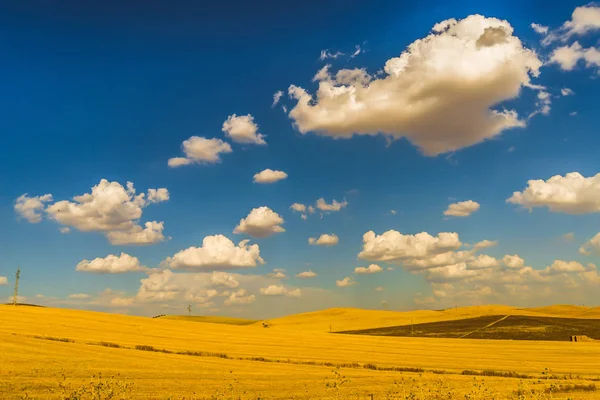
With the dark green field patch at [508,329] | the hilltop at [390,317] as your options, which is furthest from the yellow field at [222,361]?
the hilltop at [390,317]

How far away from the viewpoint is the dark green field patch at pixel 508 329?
10536 centimetres

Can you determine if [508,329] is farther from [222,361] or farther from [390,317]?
[222,361]

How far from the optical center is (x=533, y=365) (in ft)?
184

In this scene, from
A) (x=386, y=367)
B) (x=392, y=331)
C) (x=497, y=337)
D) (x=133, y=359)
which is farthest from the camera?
(x=392, y=331)

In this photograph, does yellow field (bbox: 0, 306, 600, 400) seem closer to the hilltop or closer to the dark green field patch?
the dark green field patch

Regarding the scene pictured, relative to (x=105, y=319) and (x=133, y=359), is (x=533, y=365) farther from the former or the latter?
(x=105, y=319)

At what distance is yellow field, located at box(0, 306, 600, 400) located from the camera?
2856 cm

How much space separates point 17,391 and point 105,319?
71657mm

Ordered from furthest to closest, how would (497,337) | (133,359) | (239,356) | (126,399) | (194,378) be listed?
(497,337) → (239,356) → (133,359) → (194,378) → (126,399)

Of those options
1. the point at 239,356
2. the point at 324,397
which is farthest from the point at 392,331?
the point at 324,397

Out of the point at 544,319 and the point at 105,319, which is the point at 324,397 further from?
the point at 544,319

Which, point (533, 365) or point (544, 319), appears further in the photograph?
point (544, 319)

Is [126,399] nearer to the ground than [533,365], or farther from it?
farther from it

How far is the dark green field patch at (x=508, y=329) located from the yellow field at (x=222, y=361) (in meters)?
18.3
